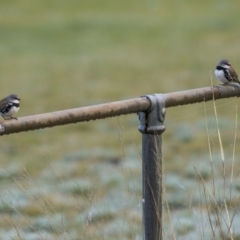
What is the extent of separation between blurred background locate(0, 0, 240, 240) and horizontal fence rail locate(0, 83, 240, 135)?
32cm

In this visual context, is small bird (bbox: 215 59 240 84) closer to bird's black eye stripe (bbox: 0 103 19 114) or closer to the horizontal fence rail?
bird's black eye stripe (bbox: 0 103 19 114)

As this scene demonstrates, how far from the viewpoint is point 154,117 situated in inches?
141

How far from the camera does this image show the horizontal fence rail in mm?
3188

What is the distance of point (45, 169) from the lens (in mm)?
10914

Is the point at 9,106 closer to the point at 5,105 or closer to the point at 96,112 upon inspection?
the point at 5,105

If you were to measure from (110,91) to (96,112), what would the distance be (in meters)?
13.6

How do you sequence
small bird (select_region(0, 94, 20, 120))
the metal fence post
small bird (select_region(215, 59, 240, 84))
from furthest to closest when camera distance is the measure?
1. small bird (select_region(215, 59, 240, 84))
2. small bird (select_region(0, 94, 20, 120))
3. the metal fence post

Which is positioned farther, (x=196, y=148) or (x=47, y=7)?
(x=47, y=7)

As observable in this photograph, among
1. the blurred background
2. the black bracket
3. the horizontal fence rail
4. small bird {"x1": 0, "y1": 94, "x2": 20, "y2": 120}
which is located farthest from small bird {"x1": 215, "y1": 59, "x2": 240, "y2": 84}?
the black bracket

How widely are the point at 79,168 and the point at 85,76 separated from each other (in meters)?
8.38

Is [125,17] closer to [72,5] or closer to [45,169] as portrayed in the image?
[72,5]

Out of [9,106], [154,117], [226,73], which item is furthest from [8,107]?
[226,73]

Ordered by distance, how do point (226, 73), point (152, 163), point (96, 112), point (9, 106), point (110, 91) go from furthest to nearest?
point (110, 91) → point (226, 73) → point (9, 106) → point (152, 163) → point (96, 112)

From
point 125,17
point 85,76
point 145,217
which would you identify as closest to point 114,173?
point 145,217
